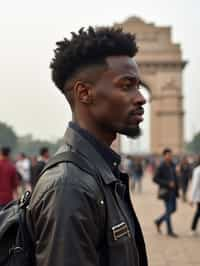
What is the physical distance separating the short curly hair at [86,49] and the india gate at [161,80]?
49626 millimetres

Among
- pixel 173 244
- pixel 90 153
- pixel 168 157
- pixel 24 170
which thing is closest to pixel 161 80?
pixel 24 170

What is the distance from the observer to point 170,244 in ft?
29.8

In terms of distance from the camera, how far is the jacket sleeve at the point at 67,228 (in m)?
1.54

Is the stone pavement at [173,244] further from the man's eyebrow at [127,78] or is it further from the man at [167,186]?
the man's eyebrow at [127,78]

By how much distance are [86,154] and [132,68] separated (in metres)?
0.33

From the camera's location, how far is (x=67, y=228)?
1541mm

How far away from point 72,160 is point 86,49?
0.39 meters

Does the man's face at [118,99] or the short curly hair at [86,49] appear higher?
the short curly hair at [86,49]

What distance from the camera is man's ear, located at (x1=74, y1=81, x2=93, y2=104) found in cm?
187

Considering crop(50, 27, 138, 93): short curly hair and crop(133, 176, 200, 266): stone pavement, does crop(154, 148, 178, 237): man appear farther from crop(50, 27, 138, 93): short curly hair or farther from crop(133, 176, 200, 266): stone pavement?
crop(50, 27, 138, 93): short curly hair

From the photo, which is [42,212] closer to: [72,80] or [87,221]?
[87,221]

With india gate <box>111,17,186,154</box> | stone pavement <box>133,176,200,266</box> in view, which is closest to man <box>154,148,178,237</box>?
stone pavement <box>133,176,200,266</box>

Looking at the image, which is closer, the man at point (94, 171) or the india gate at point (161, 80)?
the man at point (94, 171)

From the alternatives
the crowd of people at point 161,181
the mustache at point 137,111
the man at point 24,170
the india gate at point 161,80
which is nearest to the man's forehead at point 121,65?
the mustache at point 137,111
